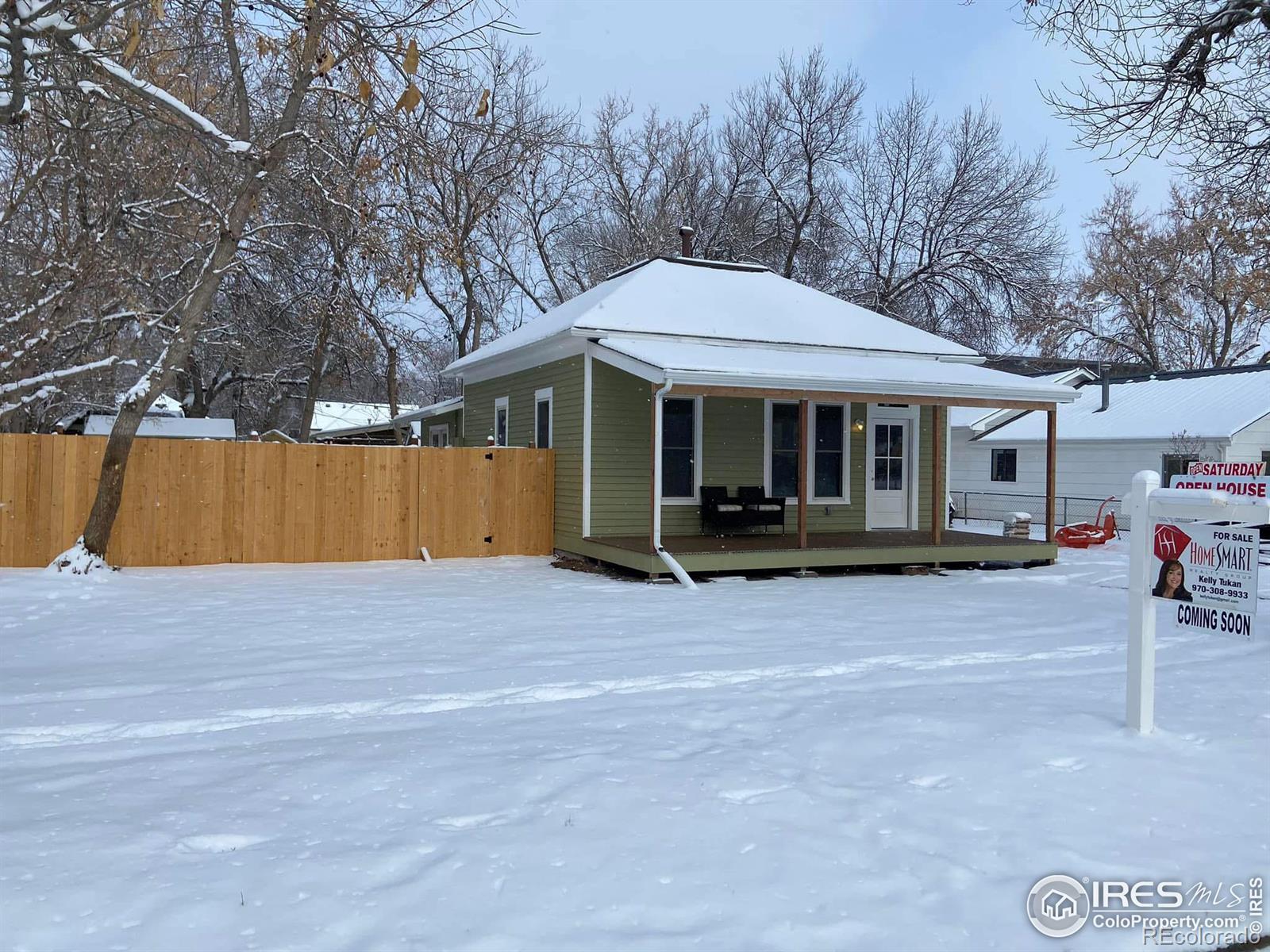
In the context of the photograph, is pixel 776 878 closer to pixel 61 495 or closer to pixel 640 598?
pixel 640 598

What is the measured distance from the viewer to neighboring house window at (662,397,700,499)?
43.9ft

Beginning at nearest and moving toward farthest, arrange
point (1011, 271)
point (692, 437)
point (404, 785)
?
1. point (404, 785)
2. point (692, 437)
3. point (1011, 271)

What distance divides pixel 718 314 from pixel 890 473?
12.2 feet

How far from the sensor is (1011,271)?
26.2 metres

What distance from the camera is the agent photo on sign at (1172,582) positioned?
16.0ft

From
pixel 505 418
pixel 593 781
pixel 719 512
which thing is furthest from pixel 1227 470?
pixel 505 418

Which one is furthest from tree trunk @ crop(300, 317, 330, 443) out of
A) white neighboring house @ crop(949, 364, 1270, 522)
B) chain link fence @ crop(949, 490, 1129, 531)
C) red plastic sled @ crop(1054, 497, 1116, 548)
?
red plastic sled @ crop(1054, 497, 1116, 548)

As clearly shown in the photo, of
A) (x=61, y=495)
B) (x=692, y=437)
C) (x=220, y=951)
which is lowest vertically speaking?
(x=220, y=951)

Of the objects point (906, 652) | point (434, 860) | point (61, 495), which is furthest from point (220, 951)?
point (61, 495)

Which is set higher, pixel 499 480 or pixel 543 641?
pixel 499 480

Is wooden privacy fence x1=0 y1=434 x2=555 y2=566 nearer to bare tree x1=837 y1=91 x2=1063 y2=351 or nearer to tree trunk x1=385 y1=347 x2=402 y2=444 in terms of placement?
tree trunk x1=385 y1=347 x2=402 y2=444

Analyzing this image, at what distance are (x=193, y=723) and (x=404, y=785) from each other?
1.69 m

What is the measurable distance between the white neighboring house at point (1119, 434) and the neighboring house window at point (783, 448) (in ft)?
17.6

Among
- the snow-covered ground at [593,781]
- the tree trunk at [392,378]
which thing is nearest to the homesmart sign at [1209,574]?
the snow-covered ground at [593,781]
